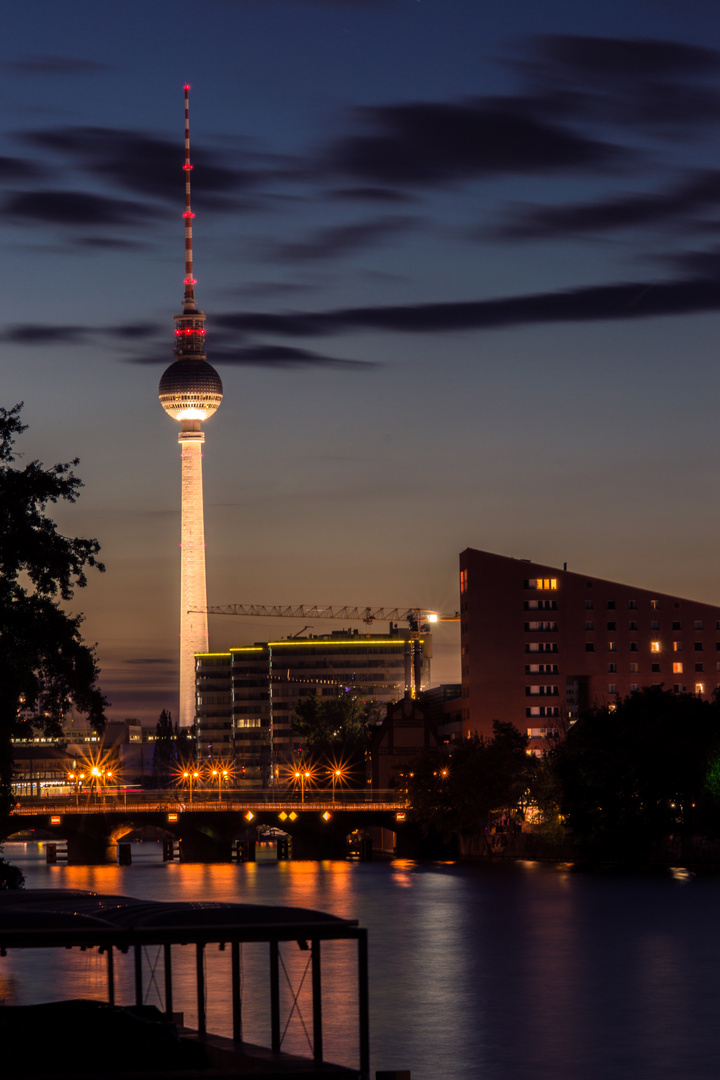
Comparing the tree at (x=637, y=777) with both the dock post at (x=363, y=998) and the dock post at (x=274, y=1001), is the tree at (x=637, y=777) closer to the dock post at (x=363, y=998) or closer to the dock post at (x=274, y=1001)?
the dock post at (x=274, y=1001)

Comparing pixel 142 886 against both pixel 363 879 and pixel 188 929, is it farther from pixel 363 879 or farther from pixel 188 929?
pixel 188 929

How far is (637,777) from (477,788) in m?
41.6

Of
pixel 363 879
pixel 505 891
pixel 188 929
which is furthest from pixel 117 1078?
pixel 363 879

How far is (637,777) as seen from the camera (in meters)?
152

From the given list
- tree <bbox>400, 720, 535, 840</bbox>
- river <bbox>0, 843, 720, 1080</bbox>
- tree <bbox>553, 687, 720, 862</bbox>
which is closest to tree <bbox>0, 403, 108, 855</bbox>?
river <bbox>0, 843, 720, 1080</bbox>

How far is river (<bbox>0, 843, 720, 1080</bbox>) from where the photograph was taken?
56062 mm

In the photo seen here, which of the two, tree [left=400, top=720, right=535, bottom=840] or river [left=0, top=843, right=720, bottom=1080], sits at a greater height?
tree [left=400, top=720, right=535, bottom=840]

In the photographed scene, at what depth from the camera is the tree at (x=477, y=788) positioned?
7495 inches

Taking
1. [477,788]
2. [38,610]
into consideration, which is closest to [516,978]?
[38,610]

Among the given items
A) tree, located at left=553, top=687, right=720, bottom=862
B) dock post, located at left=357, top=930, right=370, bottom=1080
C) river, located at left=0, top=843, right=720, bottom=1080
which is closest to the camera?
dock post, located at left=357, top=930, right=370, bottom=1080

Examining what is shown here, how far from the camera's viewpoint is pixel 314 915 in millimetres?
31906

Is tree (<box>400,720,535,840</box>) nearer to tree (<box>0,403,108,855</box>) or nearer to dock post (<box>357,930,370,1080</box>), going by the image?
tree (<box>0,403,108,855</box>)

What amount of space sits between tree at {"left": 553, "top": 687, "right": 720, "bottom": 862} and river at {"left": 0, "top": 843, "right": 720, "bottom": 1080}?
27.1 ft

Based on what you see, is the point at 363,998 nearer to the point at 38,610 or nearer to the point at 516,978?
the point at 38,610
